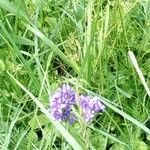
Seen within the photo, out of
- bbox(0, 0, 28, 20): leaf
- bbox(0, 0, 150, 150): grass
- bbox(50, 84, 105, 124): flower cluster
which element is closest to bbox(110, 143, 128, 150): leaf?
bbox(0, 0, 150, 150): grass

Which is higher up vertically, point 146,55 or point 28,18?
point 28,18

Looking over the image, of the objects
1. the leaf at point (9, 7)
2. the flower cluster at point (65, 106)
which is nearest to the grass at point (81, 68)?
the leaf at point (9, 7)

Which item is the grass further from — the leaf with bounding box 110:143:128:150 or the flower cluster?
the flower cluster

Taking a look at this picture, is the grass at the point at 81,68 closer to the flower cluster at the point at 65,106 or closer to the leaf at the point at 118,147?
the leaf at the point at 118,147

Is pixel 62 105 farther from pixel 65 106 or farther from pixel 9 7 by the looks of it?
pixel 9 7

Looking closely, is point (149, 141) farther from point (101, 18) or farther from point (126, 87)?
point (101, 18)

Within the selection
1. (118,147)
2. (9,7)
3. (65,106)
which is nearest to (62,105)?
(65,106)

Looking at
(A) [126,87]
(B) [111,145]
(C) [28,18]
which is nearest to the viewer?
(B) [111,145]

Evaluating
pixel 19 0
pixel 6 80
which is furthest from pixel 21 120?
pixel 19 0
